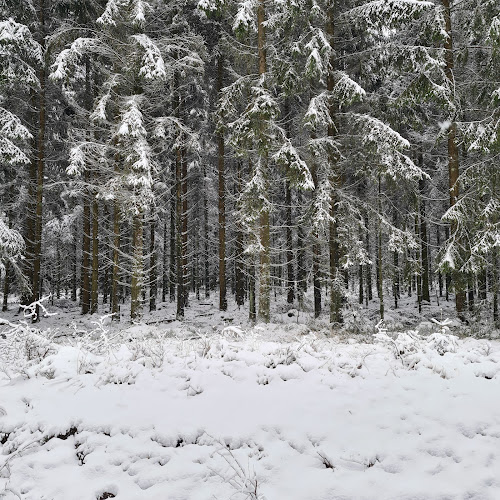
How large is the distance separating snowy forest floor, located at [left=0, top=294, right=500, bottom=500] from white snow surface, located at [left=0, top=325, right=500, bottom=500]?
1cm

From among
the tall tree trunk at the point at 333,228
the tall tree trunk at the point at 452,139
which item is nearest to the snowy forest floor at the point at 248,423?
the tall tree trunk at the point at 333,228

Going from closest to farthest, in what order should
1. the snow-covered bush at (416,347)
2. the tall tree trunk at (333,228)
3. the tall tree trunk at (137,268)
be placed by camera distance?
the snow-covered bush at (416,347), the tall tree trunk at (333,228), the tall tree trunk at (137,268)

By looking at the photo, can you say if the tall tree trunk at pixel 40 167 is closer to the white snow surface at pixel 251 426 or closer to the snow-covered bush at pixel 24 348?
the snow-covered bush at pixel 24 348

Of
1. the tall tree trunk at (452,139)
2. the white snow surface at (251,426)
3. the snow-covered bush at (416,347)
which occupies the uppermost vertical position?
the tall tree trunk at (452,139)

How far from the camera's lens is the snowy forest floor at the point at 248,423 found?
3146 mm

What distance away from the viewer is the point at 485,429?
375 cm

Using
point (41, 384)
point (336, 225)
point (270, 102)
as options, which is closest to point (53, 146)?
point (270, 102)

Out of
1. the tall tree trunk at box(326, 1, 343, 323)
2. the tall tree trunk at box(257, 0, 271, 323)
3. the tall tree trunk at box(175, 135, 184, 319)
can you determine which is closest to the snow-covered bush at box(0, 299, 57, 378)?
the tall tree trunk at box(257, 0, 271, 323)

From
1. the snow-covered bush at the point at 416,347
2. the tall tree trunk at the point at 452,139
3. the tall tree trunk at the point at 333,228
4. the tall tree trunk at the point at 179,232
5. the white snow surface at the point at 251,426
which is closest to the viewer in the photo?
the white snow surface at the point at 251,426

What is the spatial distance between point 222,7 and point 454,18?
8.67m

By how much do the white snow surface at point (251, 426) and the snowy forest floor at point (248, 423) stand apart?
0.04ft

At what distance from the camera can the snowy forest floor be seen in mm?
3146

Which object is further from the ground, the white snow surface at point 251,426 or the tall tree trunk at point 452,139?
the tall tree trunk at point 452,139

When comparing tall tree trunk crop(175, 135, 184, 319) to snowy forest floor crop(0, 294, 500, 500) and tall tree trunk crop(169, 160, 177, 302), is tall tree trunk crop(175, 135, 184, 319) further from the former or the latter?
snowy forest floor crop(0, 294, 500, 500)
